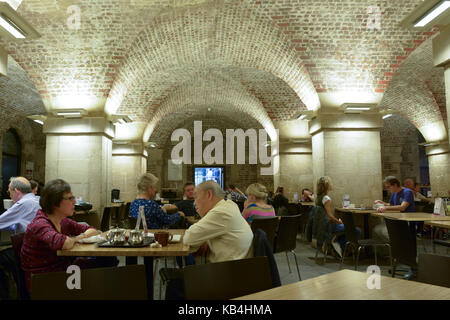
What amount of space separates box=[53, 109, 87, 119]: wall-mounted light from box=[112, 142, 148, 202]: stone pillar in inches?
192

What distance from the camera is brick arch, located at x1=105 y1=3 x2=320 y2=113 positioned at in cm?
729

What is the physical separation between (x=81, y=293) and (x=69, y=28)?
21.9 ft

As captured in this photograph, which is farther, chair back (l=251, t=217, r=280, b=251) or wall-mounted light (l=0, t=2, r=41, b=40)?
chair back (l=251, t=217, r=280, b=251)

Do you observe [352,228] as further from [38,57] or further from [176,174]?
[176,174]

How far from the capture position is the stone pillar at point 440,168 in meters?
12.1

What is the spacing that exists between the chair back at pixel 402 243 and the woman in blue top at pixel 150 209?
251cm

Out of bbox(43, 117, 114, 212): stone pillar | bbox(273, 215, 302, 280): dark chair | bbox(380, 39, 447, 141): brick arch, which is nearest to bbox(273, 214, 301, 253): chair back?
bbox(273, 215, 302, 280): dark chair

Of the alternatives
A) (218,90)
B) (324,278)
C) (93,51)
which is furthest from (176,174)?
(324,278)

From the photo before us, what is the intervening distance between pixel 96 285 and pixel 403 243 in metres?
3.53

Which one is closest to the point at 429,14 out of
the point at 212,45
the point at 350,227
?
the point at 350,227

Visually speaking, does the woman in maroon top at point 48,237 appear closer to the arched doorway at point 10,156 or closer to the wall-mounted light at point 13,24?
the wall-mounted light at point 13,24

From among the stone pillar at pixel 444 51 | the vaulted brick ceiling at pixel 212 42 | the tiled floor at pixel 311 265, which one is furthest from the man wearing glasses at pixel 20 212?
the stone pillar at pixel 444 51

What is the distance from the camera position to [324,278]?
5.70 feet

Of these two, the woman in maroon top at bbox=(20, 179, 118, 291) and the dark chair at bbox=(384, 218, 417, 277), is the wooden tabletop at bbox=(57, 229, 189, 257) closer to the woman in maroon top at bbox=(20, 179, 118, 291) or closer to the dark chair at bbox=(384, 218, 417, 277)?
the woman in maroon top at bbox=(20, 179, 118, 291)
